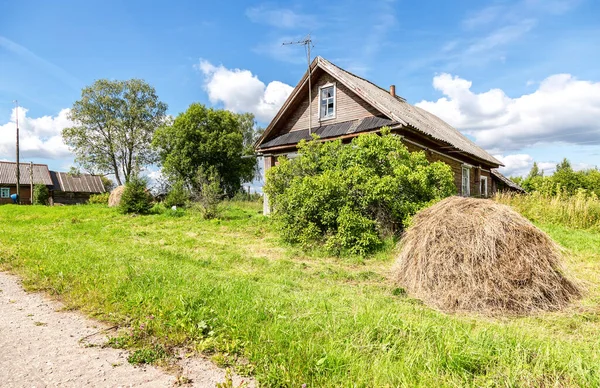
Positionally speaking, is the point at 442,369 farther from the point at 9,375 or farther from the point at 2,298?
the point at 2,298

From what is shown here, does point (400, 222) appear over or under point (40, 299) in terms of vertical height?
over

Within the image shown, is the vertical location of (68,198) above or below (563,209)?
above

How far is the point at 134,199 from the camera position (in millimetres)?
16547

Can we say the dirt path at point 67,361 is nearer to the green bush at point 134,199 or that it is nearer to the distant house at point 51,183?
the green bush at point 134,199

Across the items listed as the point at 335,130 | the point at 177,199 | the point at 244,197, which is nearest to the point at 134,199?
the point at 177,199

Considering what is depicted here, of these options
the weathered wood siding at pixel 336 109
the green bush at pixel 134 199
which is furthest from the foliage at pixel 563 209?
the green bush at pixel 134 199

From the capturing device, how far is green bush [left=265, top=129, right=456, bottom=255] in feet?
27.7

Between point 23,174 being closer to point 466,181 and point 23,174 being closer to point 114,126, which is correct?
point 114,126

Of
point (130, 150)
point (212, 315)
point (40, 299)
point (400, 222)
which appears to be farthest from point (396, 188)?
point (130, 150)

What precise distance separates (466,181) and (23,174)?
4368cm

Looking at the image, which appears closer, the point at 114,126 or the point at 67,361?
the point at 67,361

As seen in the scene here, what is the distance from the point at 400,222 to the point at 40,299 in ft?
25.0

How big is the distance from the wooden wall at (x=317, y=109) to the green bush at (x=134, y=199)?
731 cm

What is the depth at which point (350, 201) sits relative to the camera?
28.9 feet
